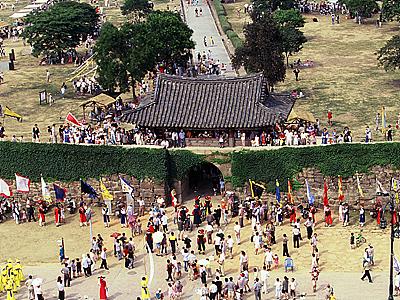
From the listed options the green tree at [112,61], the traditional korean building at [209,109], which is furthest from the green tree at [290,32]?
the traditional korean building at [209,109]

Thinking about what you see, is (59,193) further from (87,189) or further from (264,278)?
(264,278)

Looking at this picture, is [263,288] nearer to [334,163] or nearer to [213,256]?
[213,256]

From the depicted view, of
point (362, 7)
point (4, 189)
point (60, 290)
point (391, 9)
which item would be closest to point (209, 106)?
point (4, 189)

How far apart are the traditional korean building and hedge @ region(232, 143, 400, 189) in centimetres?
152

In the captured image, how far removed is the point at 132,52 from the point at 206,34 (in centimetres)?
2825

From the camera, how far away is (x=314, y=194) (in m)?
46.1

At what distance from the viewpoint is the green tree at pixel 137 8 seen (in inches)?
3652

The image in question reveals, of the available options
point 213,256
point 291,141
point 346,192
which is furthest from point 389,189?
point 213,256

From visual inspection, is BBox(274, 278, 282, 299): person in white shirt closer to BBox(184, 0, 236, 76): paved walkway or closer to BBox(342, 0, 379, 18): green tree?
BBox(184, 0, 236, 76): paved walkway

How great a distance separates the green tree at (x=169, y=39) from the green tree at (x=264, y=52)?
5.89m

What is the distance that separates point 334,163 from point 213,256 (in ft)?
29.3

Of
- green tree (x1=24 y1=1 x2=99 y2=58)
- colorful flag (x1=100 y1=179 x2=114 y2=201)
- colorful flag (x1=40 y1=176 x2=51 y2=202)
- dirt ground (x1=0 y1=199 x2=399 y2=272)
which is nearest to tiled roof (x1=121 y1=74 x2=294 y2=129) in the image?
colorful flag (x1=100 y1=179 x2=114 y2=201)

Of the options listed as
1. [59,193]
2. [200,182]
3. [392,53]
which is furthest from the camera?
[392,53]

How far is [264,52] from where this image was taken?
57594 mm
